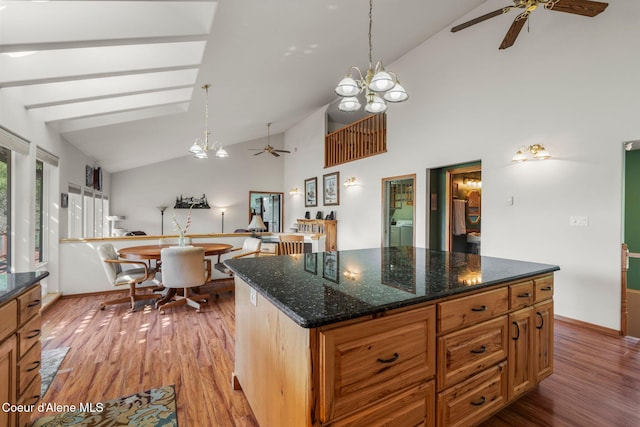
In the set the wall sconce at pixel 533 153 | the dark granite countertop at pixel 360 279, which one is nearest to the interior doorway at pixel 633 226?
the wall sconce at pixel 533 153

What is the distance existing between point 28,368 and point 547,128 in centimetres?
508

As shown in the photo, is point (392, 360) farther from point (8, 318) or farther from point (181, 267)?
point (181, 267)

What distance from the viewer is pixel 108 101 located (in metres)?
3.52

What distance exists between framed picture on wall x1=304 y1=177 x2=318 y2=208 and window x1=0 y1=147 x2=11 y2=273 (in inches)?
236

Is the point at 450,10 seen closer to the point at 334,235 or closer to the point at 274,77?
the point at 274,77

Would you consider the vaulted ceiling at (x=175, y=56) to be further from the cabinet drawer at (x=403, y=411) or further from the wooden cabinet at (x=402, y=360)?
the cabinet drawer at (x=403, y=411)

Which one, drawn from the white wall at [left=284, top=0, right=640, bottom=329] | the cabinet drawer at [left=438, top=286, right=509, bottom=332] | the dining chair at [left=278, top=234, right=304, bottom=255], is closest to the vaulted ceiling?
the white wall at [left=284, top=0, right=640, bottom=329]

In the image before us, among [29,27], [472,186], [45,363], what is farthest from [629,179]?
Result: [45,363]

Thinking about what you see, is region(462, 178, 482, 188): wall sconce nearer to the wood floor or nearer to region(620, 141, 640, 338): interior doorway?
region(620, 141, 640, 338): interior doorway

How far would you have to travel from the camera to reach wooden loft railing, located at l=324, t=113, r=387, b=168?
6.03 meters

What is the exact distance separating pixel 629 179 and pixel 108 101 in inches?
274

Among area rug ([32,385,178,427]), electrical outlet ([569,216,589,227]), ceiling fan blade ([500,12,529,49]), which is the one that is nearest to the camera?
area rug ([32,385,178,427])

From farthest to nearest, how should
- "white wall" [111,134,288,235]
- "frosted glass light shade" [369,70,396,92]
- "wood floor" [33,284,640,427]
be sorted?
"white wall" [111,134,288,235]
"frosted glass light shade" [369,70,396,92]
"wood floor" [33,284,640,427]

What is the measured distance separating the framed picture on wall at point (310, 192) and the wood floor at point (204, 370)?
5.13 m
